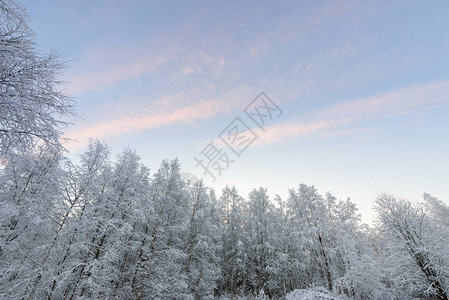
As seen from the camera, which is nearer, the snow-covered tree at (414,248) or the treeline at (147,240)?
the treeline at (147,240)

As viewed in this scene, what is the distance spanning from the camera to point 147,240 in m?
15.4

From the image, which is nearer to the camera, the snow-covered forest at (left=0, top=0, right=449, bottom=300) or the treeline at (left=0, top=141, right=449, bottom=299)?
the snow-covered forest at (left=0, top=0, right=449, bottom=300)

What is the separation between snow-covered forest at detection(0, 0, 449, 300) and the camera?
4105mm

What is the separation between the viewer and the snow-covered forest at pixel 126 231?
13.5ft

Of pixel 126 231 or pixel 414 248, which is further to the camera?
pixel 414 248

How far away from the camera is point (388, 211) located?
639 inches

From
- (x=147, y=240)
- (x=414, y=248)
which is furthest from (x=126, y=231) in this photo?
(x=414, y=248)

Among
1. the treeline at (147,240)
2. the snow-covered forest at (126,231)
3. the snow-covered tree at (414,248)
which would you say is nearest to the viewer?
the snow-covered forest at (126,231)

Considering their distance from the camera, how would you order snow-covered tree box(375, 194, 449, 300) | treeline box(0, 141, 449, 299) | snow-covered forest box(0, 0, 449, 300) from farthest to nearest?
1. snow-covered tree box(375, 194, 449, 300)
2. treeline box(0, 141, 449, 299)
3. snow-covered forest box(0, 0, 449, 300)

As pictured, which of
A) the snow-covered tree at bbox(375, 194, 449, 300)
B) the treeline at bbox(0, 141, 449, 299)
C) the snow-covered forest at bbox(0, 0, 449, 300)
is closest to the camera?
the snow-covered forest at bbox(0, 0, 449, 300)

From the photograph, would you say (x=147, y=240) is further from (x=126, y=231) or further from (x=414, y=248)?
(x=414, y=248)

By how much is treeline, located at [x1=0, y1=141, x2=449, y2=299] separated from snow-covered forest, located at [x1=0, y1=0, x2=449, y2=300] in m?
0.09

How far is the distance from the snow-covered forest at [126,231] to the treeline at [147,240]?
0.09m

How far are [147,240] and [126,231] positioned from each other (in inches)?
221
